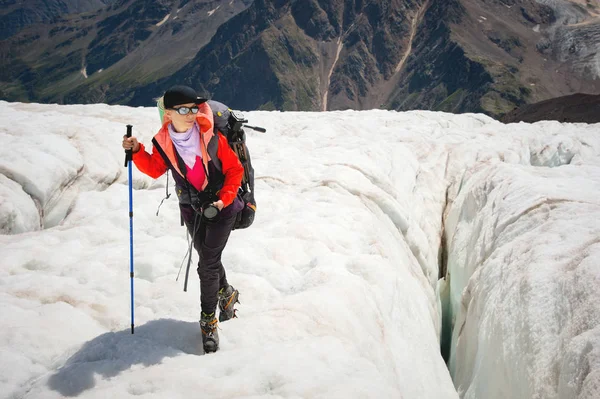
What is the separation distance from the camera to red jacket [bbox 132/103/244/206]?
526cm

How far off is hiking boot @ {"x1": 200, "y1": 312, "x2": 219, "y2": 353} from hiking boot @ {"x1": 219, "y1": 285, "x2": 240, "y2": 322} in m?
0.86

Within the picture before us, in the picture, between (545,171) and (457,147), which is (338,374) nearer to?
(545,171)

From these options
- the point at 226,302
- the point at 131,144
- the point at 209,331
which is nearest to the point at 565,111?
the point at 226,302

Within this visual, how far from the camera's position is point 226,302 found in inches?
250

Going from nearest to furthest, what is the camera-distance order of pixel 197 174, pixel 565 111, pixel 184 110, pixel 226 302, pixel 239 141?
pixel 184 110 < pixel 197 174 < pixel 239 141 < pixel 226 302 < pixel 565 111

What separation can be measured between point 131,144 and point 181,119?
2.78 feet

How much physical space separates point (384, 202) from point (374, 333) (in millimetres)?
6526

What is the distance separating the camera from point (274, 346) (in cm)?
547

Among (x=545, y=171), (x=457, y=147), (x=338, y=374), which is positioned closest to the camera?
(x=338, y=374)

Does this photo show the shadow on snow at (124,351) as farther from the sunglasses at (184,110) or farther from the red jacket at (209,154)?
the sunglasses at (184,110)

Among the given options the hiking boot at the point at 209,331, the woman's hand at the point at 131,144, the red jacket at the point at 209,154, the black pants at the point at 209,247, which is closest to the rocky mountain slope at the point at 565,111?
the red jacket at the point at 209,154

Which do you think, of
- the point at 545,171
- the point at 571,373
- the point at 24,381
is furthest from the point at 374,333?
the point at 545,171

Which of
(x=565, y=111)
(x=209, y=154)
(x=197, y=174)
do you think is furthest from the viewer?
(x=565, y=111)

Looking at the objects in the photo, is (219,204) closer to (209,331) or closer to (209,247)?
(209,247)
